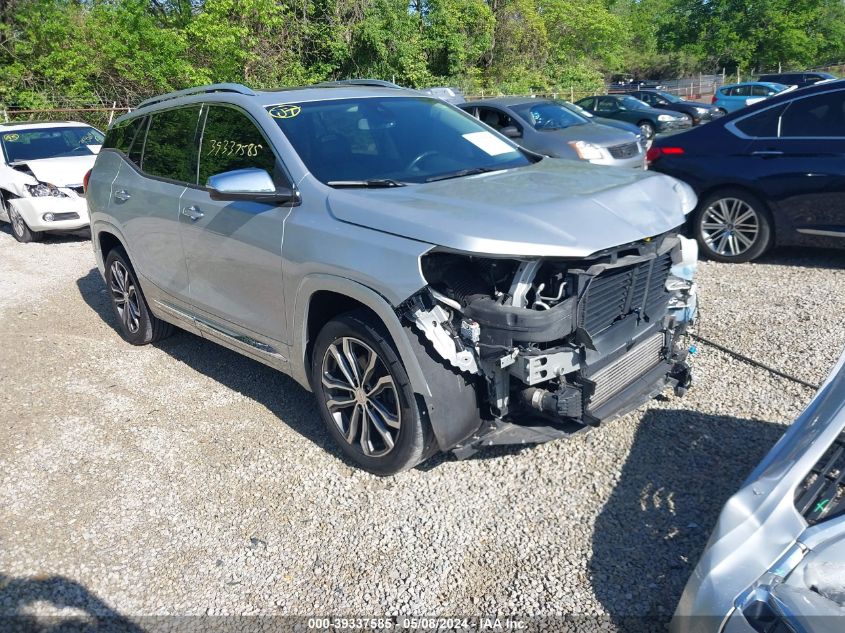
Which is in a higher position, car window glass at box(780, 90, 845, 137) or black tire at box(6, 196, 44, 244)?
car window glass at box(780, 90, 845, 137)

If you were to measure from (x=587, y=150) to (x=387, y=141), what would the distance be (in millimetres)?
7061

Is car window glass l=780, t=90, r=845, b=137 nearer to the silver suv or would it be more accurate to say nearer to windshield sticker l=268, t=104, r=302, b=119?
the silver suv

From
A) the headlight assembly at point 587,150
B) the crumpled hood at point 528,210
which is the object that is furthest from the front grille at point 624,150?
the crumpled hood at point 528,210

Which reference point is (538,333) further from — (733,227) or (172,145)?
(733,227)

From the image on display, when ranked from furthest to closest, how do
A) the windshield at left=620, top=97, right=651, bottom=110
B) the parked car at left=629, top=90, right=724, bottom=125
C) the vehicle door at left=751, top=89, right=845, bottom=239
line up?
the parked car at left=629, top=90, right=724, bottom=125, the windshield at left=620, top=97, right=651, bottom=110, the vehicle door at left=751, top=89, right=845, bottom=239

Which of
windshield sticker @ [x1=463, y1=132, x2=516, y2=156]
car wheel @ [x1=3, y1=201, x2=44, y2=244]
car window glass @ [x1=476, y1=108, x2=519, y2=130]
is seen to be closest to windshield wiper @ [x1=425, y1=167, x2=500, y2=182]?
windshield sticker @ [x1=463, y1=132, x2=516, y2=156]

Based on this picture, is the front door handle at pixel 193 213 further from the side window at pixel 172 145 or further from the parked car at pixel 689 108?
the parked car at pixel 689 108

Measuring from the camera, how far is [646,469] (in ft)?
12.0

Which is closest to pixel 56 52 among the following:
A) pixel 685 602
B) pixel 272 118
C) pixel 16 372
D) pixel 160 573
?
pixel 16 372

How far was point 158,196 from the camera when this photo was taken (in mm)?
4934

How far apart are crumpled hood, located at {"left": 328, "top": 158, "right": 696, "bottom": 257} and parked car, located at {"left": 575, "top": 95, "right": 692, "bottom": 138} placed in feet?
57.7

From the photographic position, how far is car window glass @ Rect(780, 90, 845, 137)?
254 inches

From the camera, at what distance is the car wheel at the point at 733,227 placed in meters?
6.82

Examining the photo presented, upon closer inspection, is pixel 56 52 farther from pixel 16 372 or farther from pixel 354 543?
pixel 354 543
